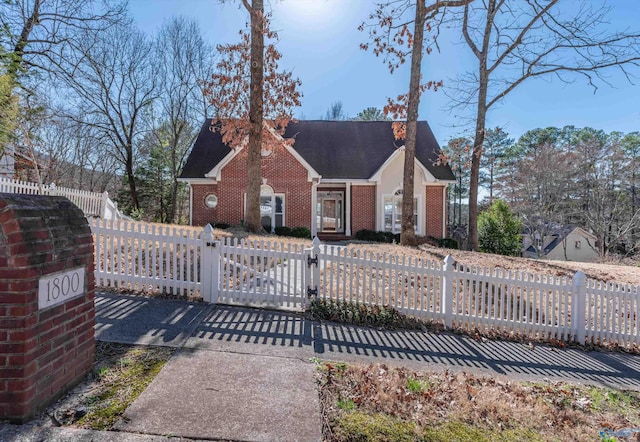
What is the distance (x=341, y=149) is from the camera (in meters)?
20.0

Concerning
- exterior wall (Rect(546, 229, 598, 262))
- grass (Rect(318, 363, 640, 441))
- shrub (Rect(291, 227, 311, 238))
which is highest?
shrub (Rect(291, 227, 311, 238))

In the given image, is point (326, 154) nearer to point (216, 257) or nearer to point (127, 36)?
point (216, 257)

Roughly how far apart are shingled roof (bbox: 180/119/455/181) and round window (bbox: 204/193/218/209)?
1.19 metres

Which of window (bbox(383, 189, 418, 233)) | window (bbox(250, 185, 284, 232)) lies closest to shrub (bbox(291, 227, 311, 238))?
window (bbox(250, 185, 284, 232))

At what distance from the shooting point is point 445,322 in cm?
568

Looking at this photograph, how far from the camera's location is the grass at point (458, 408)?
274cm

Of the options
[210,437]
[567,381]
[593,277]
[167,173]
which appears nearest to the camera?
[210,437]

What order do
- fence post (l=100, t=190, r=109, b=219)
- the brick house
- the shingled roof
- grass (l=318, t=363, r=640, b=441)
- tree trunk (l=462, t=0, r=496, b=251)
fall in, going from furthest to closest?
the shingled roof, the brick house, tree trunk (l=462, t=0, r=496, b=251), fence post (l=100, t=190, r=109, b=219), grass (l=318, t=363, r=640, b=441)

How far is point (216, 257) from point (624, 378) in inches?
254

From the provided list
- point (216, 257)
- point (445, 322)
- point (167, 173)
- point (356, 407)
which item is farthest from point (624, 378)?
point (167, 173)

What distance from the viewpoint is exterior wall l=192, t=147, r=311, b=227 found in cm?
1622

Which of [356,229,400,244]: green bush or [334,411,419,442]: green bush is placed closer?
[334,411,419,442]: green bush

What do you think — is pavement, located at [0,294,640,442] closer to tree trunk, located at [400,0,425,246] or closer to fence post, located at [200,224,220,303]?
fence post, located at [200,224,220,303]

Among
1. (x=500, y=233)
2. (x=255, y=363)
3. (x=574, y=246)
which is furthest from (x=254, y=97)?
(x=574, y=246)
